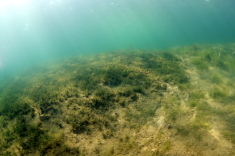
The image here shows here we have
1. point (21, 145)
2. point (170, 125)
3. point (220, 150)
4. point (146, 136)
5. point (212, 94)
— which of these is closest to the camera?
point (220, 150)

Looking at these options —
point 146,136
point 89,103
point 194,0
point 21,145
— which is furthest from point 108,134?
point 194,0

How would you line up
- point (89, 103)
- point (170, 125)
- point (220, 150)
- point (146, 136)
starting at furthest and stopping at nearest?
1. point (89, 103)
2. point (170, 125)
3. point (146, 136)
4. point (220, 150)

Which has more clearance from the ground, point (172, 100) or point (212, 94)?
point (172, 100)

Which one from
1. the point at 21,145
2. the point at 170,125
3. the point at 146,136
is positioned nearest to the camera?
the point at 21,145

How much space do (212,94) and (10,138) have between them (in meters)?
8.34

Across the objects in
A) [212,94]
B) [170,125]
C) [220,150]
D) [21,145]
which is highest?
[21,145]

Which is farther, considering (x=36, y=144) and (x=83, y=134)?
(x=83, y=134)

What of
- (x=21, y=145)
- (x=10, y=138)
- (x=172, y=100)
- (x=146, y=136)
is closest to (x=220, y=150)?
(x=146, y=136)

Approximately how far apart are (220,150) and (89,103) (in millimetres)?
4604

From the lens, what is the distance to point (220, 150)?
3.24 meters

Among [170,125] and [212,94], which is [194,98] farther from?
[170,125]

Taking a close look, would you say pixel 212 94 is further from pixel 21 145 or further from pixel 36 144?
pixel 21 145

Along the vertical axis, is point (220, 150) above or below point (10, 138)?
below

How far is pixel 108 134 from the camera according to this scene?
4.07 m
